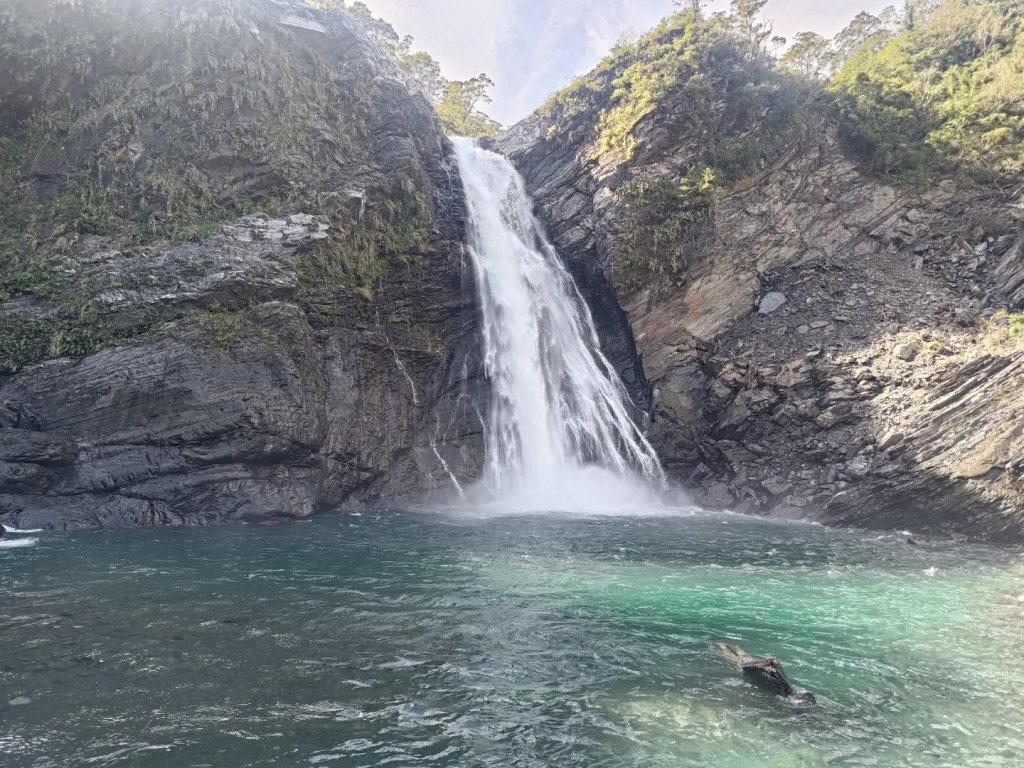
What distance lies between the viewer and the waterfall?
22391mm

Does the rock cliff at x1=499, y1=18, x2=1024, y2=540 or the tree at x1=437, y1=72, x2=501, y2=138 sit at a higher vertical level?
the tree at x1=437, y1=72, x2=501, y2=138

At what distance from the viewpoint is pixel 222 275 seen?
19000 millimetres

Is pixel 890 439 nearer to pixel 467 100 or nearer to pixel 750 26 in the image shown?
pixel 750 26

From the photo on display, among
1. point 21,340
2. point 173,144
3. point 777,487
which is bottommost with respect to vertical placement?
point 777,487

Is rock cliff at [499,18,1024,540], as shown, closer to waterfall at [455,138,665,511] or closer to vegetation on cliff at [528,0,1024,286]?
vegetation on cliff at [528,0,1024,286]

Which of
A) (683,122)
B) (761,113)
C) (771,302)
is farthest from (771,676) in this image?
(761,113)

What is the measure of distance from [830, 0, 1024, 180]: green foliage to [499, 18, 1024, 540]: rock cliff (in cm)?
104

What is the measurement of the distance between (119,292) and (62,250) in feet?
9.99

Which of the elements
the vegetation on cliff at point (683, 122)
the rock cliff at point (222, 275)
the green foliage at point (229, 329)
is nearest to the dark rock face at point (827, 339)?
the vegetation on cliff at point (683, 122)

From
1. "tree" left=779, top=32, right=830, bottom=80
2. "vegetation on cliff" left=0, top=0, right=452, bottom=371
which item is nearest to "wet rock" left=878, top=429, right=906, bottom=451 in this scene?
"vegetation on cliff" left=0, top=0, right=452, bottom=371

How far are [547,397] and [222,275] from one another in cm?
1269

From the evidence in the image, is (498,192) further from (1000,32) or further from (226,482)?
(1000,32)

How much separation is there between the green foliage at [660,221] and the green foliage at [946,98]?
6903 millimetres

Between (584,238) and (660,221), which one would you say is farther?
(584,238)
